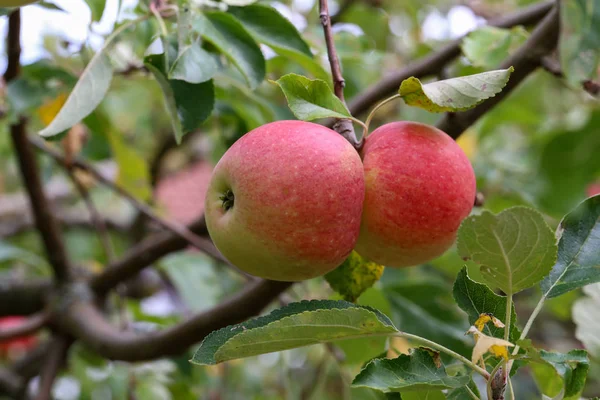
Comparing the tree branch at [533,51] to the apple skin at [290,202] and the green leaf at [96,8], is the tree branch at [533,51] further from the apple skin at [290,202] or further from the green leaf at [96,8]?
the green leaf at [96,8]

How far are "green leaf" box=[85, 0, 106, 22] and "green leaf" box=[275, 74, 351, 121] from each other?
0.41 meters

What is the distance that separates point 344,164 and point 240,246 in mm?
120

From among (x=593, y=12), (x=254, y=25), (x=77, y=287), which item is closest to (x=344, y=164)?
(x=254, y=25)

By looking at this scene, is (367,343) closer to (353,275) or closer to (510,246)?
(353,275)

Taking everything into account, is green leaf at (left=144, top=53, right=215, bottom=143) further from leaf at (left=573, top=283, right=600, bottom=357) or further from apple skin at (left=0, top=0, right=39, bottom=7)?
leaf at (left=573, top=283, right=600, bottom=357)

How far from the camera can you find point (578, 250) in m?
0.62

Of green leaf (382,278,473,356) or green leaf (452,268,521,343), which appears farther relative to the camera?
green leaf (382,278,473,356)

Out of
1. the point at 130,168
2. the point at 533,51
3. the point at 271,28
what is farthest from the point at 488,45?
the point at 130,168

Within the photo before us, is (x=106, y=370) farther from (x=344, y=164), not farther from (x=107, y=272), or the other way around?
(x=344, y=164)

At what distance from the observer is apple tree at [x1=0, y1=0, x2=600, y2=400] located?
56 cm

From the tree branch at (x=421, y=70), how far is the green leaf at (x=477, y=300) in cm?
51

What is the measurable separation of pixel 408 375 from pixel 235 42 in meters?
0.45

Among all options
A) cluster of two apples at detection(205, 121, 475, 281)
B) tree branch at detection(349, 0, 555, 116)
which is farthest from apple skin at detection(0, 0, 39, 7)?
tree branch at detection(349, 0, 555, 116)

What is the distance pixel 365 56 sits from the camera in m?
1.32
